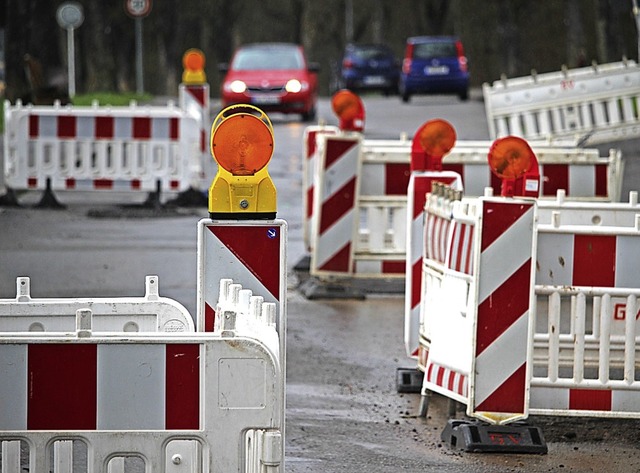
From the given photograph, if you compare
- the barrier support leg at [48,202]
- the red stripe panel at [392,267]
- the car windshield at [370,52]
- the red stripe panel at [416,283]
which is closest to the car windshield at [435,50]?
the car windshield at [370,52]

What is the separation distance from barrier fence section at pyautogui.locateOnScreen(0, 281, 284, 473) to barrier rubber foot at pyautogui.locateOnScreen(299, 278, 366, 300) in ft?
23.0

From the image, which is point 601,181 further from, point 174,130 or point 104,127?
point 104,127

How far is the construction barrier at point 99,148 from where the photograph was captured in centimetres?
1677

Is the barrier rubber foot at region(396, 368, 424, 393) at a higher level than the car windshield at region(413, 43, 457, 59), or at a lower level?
lower

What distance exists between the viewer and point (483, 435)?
706 centimetres

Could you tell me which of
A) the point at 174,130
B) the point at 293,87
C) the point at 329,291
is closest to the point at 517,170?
the point at 329,291

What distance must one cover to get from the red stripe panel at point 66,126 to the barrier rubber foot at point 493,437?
33.5 ft

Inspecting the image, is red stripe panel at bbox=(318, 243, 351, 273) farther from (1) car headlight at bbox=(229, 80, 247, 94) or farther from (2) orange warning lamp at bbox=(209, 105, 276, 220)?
(1) car headlight at bbox=(229, 80, 247, 94)

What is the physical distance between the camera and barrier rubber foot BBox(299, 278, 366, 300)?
38.4ft

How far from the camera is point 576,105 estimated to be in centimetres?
2175

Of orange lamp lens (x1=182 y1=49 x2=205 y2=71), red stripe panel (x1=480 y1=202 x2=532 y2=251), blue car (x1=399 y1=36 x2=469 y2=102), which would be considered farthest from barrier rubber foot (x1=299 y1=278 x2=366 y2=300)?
blue car (x1=399 y1=36 x2=469 y2=102)

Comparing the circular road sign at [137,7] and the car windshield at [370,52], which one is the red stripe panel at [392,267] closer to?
the circular road sign at [137,7]

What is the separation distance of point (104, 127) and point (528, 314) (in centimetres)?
1025

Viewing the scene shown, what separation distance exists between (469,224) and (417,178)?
179 centimetres
